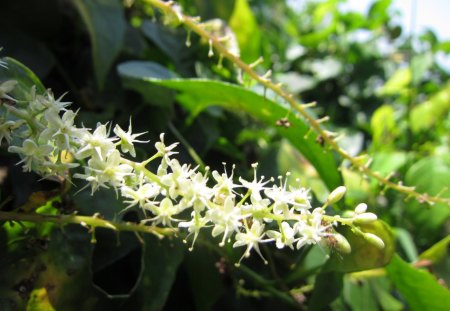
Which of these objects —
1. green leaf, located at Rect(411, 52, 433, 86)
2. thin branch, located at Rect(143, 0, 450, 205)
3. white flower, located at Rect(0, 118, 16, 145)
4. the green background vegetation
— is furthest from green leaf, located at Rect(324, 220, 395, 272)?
green leaf, located at Rect(411, 52, 433, 86)

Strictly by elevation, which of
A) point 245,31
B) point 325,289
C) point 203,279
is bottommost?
point 203,279

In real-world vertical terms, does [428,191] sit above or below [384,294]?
above

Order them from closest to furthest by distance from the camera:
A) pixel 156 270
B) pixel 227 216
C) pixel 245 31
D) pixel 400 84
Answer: pixel 227 216 → pixel 156 270 → pixel 245 31 → pixel 400 84

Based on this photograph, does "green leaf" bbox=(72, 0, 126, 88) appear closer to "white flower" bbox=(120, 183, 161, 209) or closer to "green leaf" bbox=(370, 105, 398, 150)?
"white flower" bbox=(120, 183, 161, 209)

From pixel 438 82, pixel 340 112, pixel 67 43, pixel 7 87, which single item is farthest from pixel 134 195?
pixel 438 82

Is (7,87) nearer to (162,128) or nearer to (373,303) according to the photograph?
(162,128)

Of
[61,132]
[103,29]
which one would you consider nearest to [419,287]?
[61,132]

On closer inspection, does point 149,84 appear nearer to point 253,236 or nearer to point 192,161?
point 192,161
